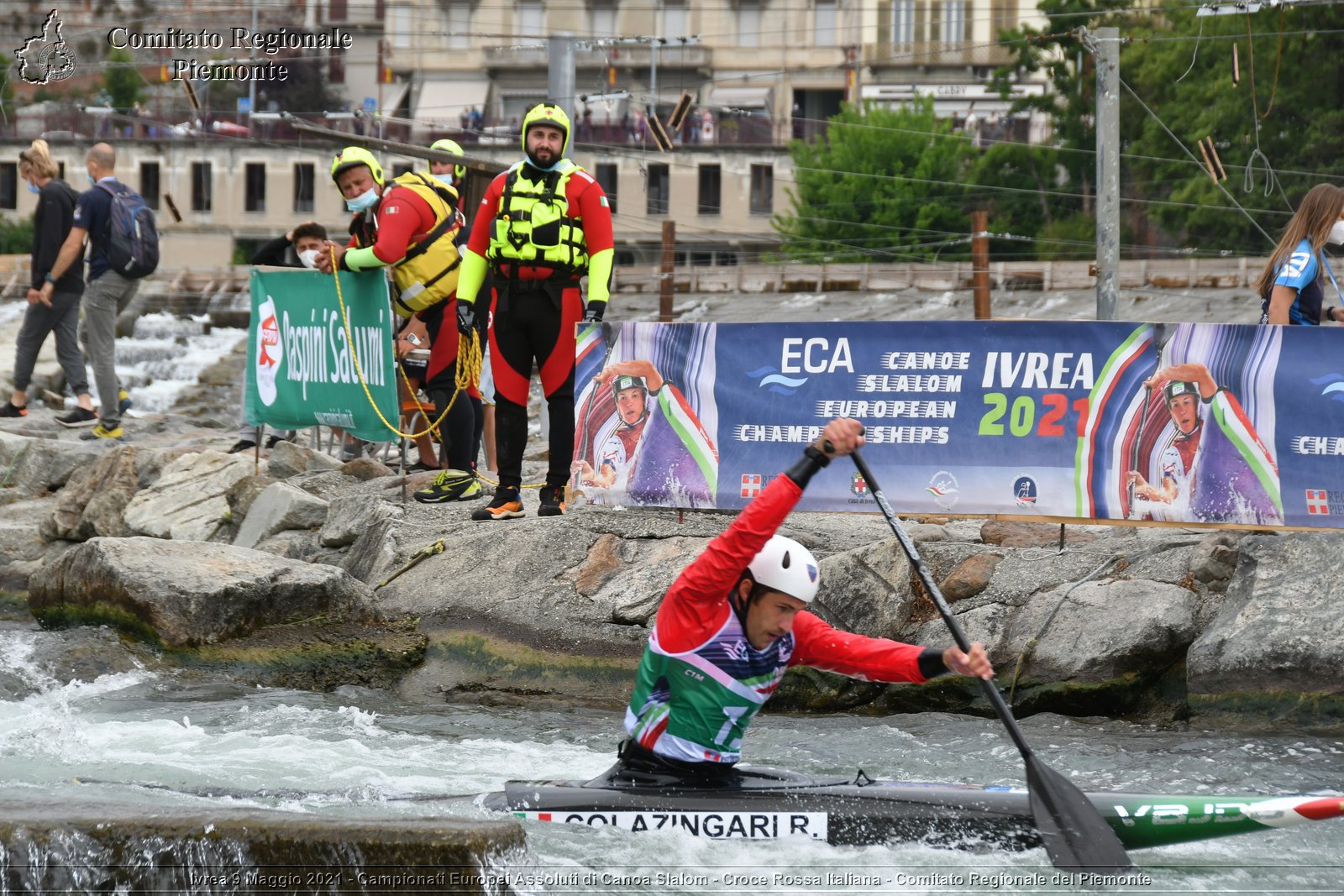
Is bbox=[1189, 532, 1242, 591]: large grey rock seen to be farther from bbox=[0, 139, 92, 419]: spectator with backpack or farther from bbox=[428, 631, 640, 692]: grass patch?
bbox=[0, 139, 92, 419]: spectator with backpack

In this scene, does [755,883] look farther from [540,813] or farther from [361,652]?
[361,652]

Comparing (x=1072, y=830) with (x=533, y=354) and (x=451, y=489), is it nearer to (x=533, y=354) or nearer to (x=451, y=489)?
(x=533, y=354)

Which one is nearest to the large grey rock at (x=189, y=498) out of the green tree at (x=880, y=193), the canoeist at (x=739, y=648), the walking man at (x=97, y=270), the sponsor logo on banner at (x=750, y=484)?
the walking man at (x=97, y=270)

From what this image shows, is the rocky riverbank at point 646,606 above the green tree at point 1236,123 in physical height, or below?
below

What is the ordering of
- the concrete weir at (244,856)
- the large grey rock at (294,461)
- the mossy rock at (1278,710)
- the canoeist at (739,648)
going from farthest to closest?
the large grey rock at (294,461) → the mossy rock at (1278,710) → the canoeist at (739,648) → the concrete weir at (244,856)

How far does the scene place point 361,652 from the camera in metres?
9.45

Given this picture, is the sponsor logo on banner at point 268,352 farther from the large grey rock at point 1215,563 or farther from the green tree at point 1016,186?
the green tree at point 1016,186

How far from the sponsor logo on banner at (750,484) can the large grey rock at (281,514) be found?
3384 millimetres

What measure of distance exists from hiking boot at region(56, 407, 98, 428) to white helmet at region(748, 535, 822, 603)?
10.4 metres

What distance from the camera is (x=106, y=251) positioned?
13477mm

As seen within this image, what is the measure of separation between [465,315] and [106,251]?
4.75 m

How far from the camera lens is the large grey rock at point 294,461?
13031mm

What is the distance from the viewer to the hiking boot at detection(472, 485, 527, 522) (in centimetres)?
1036
